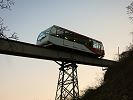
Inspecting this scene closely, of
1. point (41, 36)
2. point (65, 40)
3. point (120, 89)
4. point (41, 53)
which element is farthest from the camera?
point (41, 36)

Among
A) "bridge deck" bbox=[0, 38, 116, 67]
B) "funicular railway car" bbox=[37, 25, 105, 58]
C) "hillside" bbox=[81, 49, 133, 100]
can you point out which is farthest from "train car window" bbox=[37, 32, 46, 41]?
"hillside" bbox=[81, 49, 133, 100]

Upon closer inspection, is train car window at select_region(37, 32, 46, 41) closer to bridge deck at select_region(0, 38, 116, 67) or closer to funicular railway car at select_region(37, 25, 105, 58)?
funicular railway car at select_region(37, 25, 105, 58)

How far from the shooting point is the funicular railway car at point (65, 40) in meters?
23.9

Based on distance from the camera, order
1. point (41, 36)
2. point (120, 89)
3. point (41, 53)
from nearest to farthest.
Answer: point (120, 89), point (41, 53), point (41, 36)

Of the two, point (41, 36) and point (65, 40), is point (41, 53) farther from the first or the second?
point (41, 36)

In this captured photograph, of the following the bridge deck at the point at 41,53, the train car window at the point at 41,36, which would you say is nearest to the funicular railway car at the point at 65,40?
the train car window at the point at 41,36

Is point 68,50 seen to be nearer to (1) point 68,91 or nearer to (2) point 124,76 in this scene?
(1) point 68,91

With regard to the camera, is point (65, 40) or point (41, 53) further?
point (65, 40)

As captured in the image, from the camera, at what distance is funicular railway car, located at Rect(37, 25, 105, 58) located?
23.9 metres

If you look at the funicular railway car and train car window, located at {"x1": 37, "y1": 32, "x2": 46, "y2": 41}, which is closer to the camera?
the funicular railway car

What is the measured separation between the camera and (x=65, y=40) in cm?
2470

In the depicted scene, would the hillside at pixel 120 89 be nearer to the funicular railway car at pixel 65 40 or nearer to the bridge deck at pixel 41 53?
the bridge deck at pixel 41 53

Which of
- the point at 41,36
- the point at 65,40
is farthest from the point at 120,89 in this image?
the point at 41,36

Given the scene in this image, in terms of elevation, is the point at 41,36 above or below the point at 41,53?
above
